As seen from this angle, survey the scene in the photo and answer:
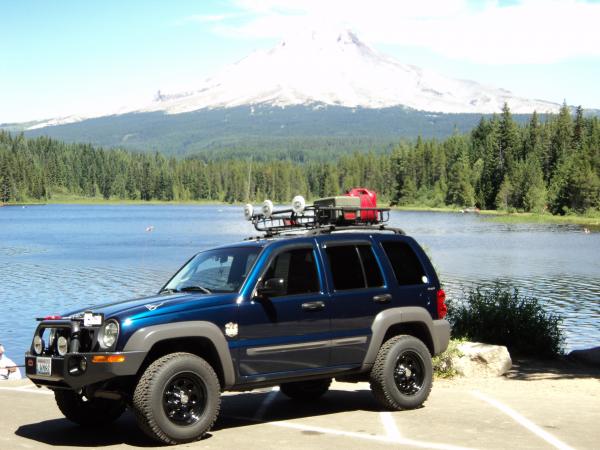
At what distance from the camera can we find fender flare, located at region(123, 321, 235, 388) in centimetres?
939

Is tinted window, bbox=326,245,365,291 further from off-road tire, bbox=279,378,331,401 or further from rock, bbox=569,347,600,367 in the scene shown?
rock, bbox=569,347,600,367

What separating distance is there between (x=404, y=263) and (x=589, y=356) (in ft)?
23.4

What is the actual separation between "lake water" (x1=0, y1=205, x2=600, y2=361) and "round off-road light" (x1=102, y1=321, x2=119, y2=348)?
586 inches

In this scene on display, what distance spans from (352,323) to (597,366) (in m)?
7.74

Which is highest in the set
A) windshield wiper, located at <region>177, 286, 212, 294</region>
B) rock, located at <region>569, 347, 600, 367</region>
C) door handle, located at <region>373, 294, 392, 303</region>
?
windshield wiper, located at <region>177, 286, 212, 294</region>

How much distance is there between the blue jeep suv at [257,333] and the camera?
9500 mm

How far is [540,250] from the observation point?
221 ft

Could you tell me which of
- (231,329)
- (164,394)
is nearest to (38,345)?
(164,394)

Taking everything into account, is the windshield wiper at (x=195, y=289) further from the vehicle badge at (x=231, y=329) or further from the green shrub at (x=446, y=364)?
the green shrub at (x=446, y=364)

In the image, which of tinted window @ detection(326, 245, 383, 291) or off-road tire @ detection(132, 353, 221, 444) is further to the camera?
tinted window @ detection(326, 245, 383, 291)

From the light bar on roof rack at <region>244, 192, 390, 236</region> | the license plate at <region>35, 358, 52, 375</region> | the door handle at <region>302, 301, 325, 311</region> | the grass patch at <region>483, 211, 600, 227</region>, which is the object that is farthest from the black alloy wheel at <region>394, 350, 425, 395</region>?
the grass patch at <region>483, 211, 600, 227</region>

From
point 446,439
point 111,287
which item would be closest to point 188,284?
point 446,439

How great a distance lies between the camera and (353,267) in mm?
11352

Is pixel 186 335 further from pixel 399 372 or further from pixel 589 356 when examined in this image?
pixel 589 356
